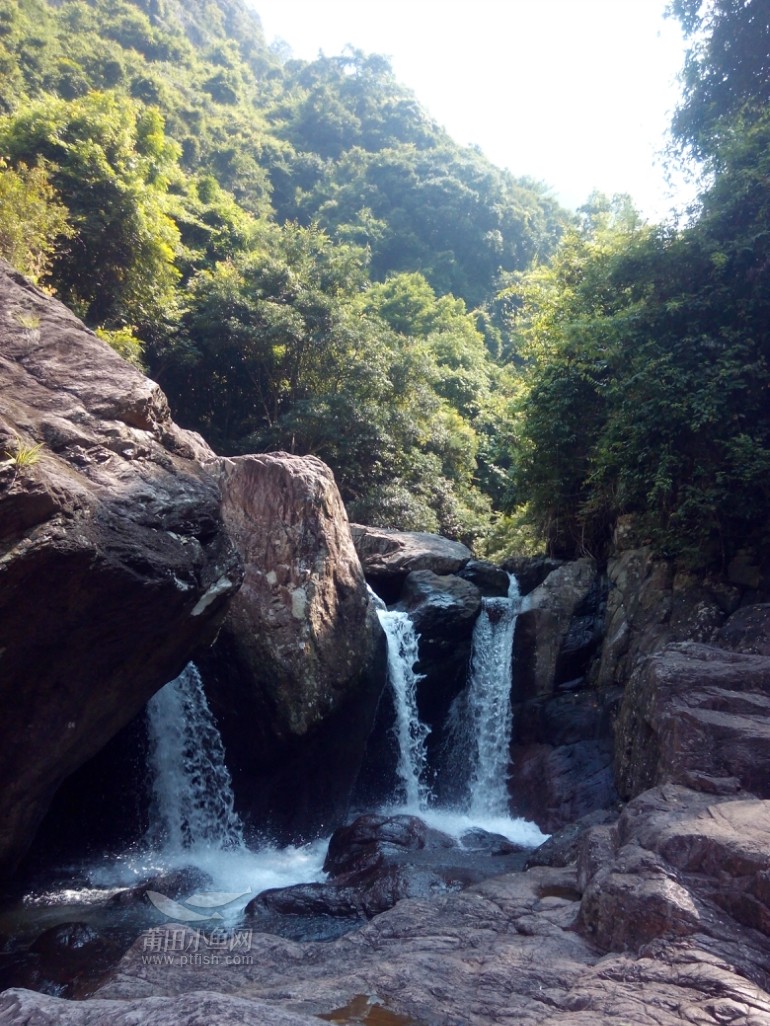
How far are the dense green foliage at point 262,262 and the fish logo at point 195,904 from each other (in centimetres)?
1023

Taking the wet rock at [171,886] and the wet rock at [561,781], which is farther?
the wet rock at [561,781]

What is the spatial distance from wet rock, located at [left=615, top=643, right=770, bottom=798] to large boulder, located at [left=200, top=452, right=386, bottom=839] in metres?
3.47

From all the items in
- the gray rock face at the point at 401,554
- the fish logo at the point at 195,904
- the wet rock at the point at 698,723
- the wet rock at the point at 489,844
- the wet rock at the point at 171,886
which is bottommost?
the fish logo at the point at 195,904

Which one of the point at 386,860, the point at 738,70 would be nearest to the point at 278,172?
the point at 738,70

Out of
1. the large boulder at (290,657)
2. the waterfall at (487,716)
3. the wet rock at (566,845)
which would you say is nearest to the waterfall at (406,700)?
the waterfall at (487,716)

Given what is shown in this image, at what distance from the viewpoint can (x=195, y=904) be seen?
7.48 meters

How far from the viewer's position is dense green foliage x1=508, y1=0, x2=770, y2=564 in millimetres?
10148

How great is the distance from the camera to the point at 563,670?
11859mm

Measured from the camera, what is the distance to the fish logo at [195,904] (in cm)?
716

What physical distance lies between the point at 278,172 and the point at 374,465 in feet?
96.6

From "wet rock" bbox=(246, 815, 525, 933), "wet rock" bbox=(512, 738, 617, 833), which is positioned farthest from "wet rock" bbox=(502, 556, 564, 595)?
"wet rock" bbox=(246, 815, 525, 933)

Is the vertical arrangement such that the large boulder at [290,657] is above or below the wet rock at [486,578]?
below

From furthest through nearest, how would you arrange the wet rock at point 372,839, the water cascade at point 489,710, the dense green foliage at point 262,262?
the dense green foliage at point 262,262 → the water cascade at point 489,710 → the wet rock at point 372,839

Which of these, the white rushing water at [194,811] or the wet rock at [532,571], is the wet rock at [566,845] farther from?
the wet rock at [532,571]
